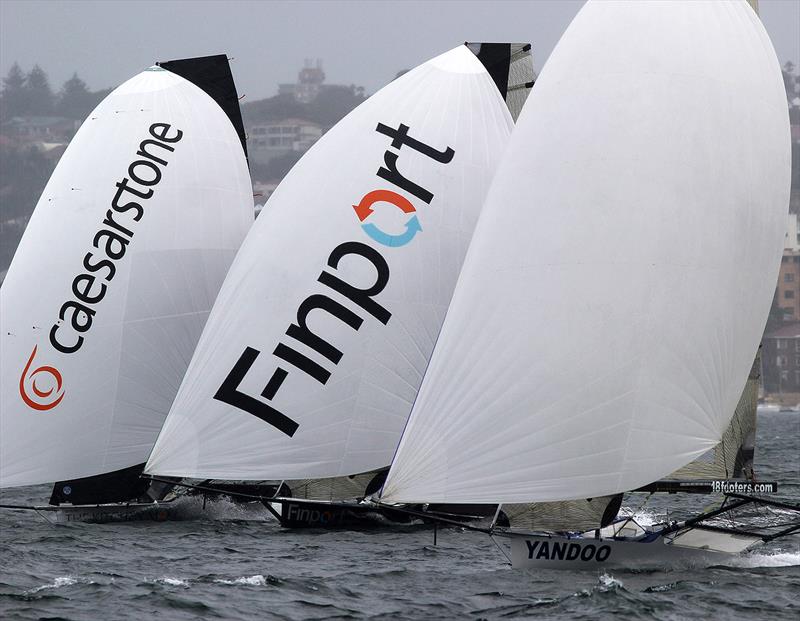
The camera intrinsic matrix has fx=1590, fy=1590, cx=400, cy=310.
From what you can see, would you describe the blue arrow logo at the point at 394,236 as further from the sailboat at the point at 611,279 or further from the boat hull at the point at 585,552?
the boat hull at the point at 585,552

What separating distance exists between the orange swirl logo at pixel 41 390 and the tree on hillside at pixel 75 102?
530 ft

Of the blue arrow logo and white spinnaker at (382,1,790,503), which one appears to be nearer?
white spinnaker at (382,1,790,503)

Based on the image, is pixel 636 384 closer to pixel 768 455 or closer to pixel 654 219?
pixel 654 219

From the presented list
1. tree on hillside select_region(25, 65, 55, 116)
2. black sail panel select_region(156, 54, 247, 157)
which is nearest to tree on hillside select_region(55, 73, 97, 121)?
tree on hillside select_region(25, 65, 55, 116)

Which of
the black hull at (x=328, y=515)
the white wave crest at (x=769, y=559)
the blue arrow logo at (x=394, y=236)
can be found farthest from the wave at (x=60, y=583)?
the white wave crest at (x=769, y=559)

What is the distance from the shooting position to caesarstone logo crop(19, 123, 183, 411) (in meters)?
15.8

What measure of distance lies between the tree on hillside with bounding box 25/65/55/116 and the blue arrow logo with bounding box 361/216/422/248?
16636cm

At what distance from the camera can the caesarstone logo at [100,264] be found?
15797 millimetres

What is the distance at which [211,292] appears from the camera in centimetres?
1670

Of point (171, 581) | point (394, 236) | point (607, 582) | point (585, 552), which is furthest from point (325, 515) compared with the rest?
point (607, 582)

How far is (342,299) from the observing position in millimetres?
14562

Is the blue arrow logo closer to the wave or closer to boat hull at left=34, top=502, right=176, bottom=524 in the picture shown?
boat hull at left=34, top=502, right=176, bottom=524

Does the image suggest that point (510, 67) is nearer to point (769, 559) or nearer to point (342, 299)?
point (342, 299)

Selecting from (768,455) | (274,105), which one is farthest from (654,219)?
(274,105)
